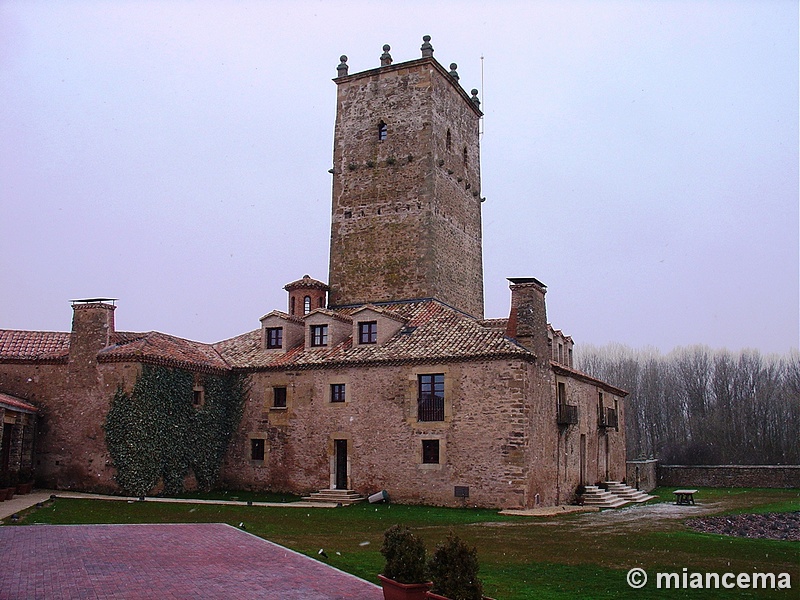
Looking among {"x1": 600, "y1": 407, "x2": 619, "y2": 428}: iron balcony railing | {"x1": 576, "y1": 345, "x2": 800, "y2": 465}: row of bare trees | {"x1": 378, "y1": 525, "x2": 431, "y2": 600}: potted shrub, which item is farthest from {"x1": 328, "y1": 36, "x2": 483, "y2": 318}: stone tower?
{"x1": 576, "y1": 345, "x2": 800, "y2": 465}: row of bare trees

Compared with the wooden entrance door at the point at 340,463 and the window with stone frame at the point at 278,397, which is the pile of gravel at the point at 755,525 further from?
the window with stone frame at the point at 278,397

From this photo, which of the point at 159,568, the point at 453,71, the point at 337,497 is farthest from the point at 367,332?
the point at 159,568

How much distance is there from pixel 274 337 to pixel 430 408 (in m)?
8.07

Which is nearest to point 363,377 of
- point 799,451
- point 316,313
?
point 316,313

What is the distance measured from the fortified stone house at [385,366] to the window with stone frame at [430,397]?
48 millimetres

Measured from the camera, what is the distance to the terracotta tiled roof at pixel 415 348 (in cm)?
2547

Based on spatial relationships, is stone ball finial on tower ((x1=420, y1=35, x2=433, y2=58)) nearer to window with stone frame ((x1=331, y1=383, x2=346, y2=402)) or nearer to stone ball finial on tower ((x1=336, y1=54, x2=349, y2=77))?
stone ball finial on tower ((x1=336, y1=54, x2=349, y2=77))

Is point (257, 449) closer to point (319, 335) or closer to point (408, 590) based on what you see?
point (319, 335)

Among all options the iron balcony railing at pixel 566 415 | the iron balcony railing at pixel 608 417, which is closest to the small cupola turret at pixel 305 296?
the iron balcony railing at pixel 566 415

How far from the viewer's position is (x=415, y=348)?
26.7m

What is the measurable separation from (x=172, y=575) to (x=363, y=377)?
50.2 feet

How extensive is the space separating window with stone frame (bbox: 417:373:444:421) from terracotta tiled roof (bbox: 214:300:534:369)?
615 mm

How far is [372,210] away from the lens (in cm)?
3303

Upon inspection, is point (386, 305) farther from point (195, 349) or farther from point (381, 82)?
point (381, 82)
